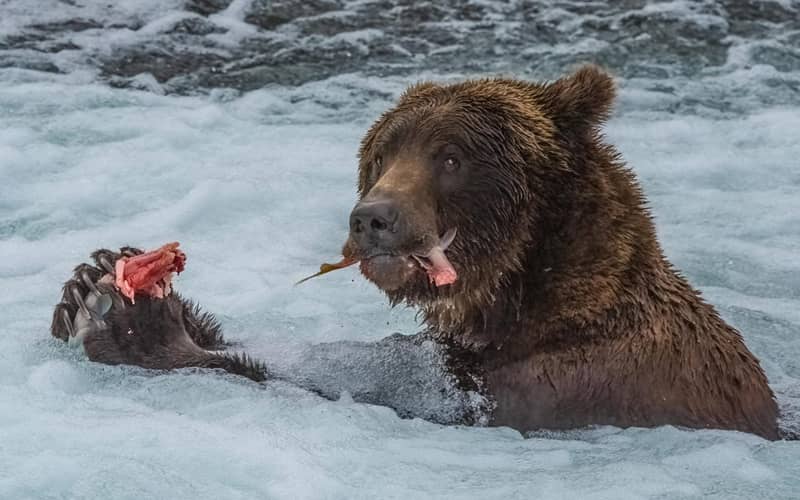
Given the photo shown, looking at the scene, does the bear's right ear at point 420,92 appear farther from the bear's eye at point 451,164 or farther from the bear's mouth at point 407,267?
the bear's mouth at point 407,267

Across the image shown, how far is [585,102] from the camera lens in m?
4.86

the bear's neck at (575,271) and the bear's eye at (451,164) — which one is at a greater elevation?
the bear's eye at (451,164)

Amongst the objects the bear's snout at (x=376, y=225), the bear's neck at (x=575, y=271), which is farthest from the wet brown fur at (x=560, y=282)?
the bear's snout at (x=376, y=225)

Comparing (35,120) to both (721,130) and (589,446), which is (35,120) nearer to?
(721,130)

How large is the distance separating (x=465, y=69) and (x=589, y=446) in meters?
6.28

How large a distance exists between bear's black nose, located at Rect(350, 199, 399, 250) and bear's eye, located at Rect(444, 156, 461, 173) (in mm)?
423

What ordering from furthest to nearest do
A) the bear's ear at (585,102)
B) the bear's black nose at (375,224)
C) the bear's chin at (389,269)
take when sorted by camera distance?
the bear's ear at (585,102) < the bear's chin at (389,269) < the bear's black nose at (375,224)

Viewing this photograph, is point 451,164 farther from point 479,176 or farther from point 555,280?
point 555,280

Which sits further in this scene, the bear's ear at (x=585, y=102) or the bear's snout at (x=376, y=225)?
the bear's ear at (x=585, y=102)

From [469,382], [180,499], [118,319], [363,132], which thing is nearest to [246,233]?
[363,132]

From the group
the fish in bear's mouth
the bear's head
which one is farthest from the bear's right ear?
the fish in bear's mouth

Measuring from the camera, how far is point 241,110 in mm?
9695

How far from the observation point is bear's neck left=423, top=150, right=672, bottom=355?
4695mm

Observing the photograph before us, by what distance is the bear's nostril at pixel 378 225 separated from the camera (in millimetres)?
4320
